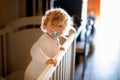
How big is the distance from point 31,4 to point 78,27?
0.85 metres

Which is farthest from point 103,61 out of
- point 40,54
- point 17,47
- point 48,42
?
point 40,54

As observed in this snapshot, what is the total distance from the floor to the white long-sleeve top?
1504 mm

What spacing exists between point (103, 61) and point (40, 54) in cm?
241

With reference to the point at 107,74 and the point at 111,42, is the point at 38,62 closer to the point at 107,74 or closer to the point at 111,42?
the point at 107,74

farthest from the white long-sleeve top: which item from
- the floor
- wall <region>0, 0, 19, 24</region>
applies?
the floor

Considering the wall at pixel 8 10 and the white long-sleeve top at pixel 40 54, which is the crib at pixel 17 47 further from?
the white long-sleeve top at pixel 40 54

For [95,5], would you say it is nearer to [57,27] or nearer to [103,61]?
[103,61]

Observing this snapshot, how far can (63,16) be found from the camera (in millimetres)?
1945

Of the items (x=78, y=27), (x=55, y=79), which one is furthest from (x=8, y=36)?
(x=78, y=27)

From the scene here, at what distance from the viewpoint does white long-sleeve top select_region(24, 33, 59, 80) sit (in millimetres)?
1867

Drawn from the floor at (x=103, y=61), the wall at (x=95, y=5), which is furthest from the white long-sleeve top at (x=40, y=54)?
the wall at (x=95, y=5)

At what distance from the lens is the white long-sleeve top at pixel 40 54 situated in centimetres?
187

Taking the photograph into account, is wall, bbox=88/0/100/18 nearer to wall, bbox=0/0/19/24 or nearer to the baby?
wall, bbox=0/0/19/24

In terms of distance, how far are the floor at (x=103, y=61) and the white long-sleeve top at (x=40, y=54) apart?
1504 mm
